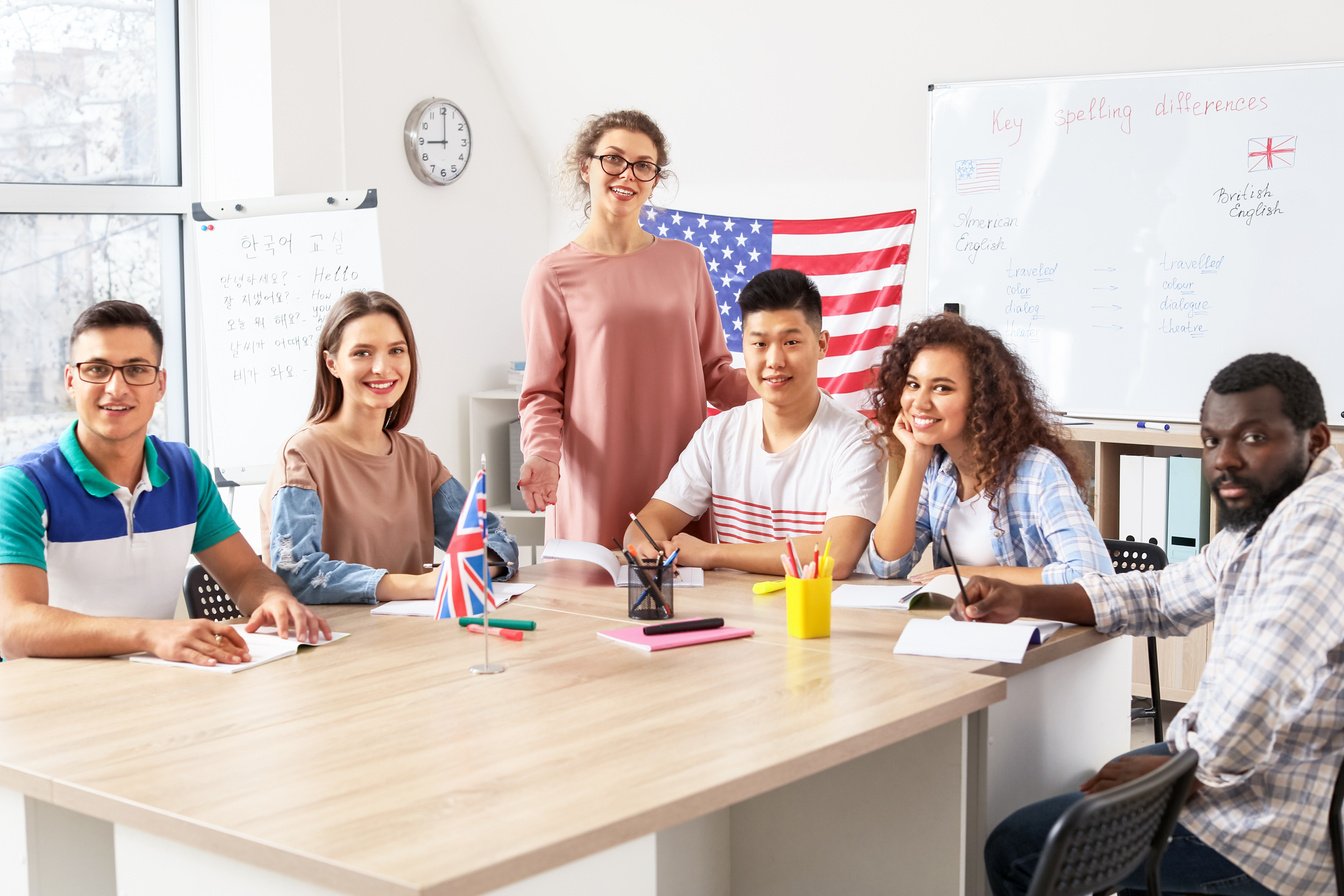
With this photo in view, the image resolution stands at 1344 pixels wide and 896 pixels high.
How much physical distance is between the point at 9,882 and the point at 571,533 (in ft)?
5.38

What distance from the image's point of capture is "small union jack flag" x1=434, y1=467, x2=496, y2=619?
2.12 meters

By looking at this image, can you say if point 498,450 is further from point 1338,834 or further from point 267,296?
point 1338,834

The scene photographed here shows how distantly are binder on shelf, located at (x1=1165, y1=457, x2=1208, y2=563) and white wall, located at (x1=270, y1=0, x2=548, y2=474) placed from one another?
2434mm

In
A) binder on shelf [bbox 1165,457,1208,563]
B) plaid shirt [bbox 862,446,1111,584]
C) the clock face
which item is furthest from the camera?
the clock face

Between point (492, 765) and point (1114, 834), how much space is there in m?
0.69

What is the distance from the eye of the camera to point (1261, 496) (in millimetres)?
1908

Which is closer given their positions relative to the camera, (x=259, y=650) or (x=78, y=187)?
(x=259, y=650)

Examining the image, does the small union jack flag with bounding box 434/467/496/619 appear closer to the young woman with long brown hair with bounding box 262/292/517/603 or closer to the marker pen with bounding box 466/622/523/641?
the marker pen with bounding box 466/622/523/641

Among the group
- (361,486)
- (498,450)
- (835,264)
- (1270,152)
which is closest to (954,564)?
(361,486)

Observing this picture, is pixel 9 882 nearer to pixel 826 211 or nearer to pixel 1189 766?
pixel 1189 766

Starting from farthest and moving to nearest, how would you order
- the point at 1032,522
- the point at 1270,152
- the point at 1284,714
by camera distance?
1. the point at 1270,152
2. the point at 1032,522
3. the point at 1284,714

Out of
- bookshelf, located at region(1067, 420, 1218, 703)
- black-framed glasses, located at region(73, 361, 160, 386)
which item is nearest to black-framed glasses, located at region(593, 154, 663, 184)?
black-framed glasses, located at region(73, 361, 160, 386)

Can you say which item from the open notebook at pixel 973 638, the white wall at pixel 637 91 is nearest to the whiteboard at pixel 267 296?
the white wall at pixel 637 91

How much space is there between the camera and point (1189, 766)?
163cm
